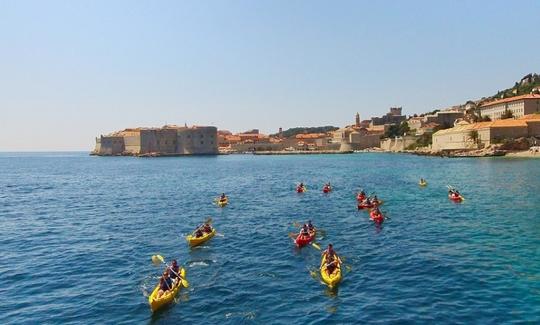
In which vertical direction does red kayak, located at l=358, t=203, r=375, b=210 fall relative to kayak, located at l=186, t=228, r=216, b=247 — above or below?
above

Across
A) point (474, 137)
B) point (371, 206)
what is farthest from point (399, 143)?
point (371, 206)

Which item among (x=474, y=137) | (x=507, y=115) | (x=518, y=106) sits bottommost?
(x=474, y=137)

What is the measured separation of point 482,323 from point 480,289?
10.8 feet

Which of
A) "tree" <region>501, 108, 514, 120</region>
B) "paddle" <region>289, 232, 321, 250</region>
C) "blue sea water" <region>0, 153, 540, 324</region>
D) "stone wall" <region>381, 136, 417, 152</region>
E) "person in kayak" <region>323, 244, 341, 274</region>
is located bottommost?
"blue sea water" <region>0, 153, 540, 324</region>

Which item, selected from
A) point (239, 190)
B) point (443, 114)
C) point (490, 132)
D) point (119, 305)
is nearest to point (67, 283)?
point (119, 305)

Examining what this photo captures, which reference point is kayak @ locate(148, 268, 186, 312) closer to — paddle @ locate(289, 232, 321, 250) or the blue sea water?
the blue sea water

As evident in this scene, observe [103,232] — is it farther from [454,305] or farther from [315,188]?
[315,188]

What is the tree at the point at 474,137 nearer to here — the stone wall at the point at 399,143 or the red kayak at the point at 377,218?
the stone wall at the point at 399,143

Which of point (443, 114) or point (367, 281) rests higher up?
point (443, 114)

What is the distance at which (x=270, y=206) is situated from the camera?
44.4 m

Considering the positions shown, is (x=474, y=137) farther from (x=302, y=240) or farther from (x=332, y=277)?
(x=332, y=277)

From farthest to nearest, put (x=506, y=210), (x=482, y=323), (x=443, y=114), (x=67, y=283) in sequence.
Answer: (x=443, y=114), (x=506, y=210), (x=67, y=283), (x=482, y=323)

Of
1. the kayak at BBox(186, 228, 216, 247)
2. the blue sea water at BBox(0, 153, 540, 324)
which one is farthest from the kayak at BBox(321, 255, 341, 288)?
the kayak at BBox(186, 228, 216, 247)

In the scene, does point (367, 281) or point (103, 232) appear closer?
point (367, 281)
